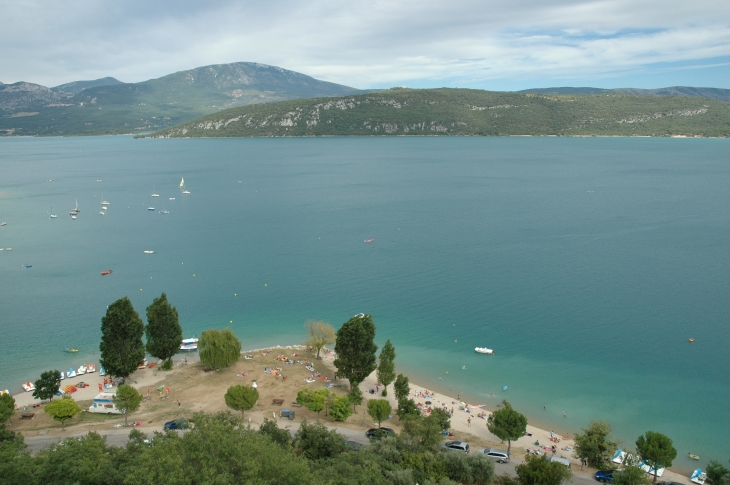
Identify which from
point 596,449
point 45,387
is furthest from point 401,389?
point 45,387

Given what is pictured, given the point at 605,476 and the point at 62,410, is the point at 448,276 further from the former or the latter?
the point at 62,410

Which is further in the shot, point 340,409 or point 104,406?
point 104,406

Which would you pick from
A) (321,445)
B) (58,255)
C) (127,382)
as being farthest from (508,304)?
(58,255)

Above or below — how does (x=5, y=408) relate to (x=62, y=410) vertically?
above

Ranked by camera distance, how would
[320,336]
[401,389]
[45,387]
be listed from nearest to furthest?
1. [45,387]
2. [401,389]
3. [320,336]

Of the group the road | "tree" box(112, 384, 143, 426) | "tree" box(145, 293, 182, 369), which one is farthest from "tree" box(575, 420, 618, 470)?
"tree" box(145, 293, 182, 369)

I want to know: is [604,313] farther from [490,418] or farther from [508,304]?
[490,418]

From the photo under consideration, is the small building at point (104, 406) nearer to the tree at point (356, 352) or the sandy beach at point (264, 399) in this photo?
the sandy beach at point (264, 399)
